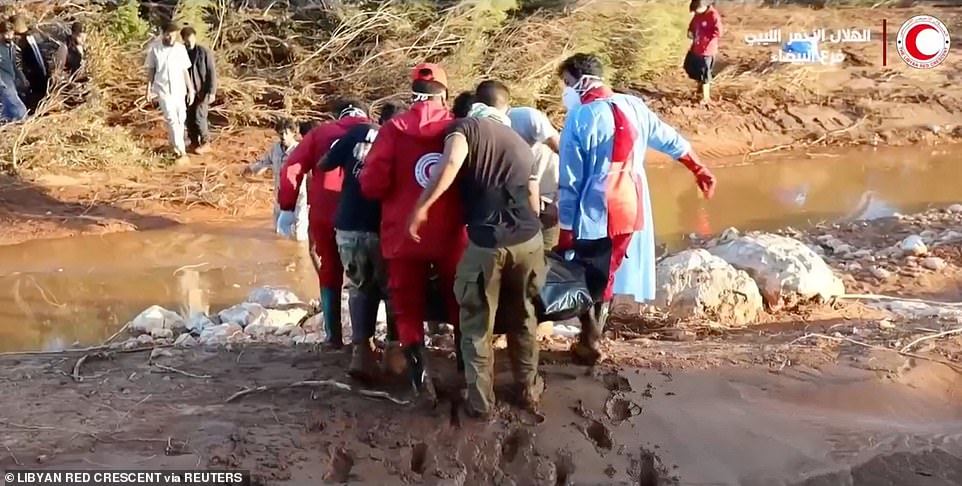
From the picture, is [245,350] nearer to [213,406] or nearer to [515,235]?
[213,406]

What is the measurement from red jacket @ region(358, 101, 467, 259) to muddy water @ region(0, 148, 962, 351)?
12.4ft

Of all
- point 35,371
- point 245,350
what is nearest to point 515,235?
point 245,350

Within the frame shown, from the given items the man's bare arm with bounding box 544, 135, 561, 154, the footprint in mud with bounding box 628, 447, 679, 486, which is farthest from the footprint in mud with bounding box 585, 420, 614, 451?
the man's bare arm with bounding box 544, 135, 561, 154

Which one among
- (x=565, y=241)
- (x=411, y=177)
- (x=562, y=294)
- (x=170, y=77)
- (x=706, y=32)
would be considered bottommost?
(x=562, y=294)

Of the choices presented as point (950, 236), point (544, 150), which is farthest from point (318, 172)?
point (950, 236)

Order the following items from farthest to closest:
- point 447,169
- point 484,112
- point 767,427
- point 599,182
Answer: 1. point 599,182
2. point 767,427
3. point 484,112
4. point 447,169

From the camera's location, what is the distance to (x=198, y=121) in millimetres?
11594

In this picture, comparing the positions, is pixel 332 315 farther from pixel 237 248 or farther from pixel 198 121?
pixel 198 121

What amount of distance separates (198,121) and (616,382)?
8323 mm

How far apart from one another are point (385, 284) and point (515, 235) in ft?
3.03

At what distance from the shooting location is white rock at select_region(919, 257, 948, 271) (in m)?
7.88

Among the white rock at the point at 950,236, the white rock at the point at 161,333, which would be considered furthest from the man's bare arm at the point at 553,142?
the white rock at the point at 950,236

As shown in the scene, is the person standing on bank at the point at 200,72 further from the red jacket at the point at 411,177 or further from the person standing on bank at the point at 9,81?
the red jacket at the point at 411,177
